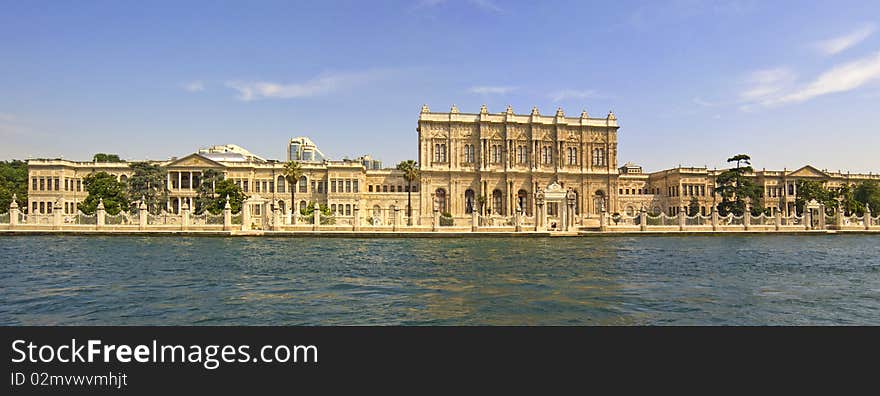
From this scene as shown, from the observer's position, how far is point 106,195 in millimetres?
47938

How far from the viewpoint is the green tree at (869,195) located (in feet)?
192

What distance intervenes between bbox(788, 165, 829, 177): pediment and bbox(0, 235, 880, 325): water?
4727 centimetres

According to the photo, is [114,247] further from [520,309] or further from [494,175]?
[494,175]

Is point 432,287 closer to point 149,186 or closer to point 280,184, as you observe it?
point 280,184

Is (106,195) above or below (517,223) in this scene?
above

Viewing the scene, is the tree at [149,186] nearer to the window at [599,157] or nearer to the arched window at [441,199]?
the arched window at [441,199]

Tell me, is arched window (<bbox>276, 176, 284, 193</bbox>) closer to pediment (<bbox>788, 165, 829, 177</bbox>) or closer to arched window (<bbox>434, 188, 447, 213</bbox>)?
arched window (<bbox>434, 188, 447, 213</bbox>)

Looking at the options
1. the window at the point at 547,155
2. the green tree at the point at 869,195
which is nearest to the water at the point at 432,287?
the window at the point at 547,155

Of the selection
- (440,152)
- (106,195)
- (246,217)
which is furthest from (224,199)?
(440,152)

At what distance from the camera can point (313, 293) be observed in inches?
515

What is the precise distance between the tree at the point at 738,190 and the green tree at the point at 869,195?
481 inches

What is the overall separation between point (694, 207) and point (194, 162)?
183ft
